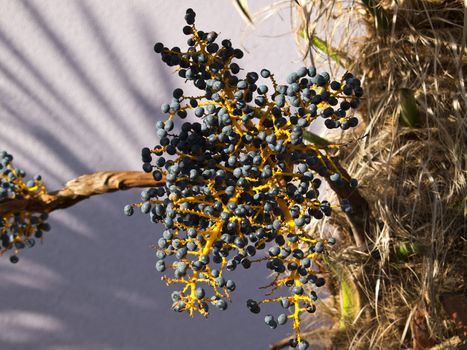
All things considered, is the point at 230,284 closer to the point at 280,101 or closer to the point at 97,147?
the point at 280,101

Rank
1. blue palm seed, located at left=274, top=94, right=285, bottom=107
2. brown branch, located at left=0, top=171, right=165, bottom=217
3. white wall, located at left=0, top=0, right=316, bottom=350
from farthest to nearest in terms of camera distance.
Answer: white wall, located at left=0, top=0, right=316, bottom=350
brown branch, located at left=0, top=171, right=165, bottom=217
blue palm seed, located at left=274, top=94, right=285, bottom=107

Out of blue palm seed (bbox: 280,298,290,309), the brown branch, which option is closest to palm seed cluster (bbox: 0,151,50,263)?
the brown branch

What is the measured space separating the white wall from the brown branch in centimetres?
70

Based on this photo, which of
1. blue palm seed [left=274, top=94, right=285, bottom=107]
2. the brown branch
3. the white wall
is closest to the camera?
blue palm seed [left=274, top=94, right=285, bottom=107]

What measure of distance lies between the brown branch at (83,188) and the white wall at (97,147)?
0.70 m

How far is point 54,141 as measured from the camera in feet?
5.50

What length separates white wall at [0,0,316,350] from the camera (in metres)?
1.63

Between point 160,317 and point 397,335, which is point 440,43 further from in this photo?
point 160,317

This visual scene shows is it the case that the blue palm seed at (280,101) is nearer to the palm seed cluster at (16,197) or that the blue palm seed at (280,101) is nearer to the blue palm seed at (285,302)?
the blue palm seed at (285,302)

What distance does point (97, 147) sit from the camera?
1683 mm

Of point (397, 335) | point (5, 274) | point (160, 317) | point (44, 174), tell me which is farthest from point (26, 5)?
point (397, 335)

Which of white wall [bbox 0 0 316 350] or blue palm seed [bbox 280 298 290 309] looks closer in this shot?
blue palm seed [bbox 280 298 290 309]

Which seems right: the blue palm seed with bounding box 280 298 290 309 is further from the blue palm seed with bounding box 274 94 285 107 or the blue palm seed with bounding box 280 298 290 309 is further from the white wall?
the white wall

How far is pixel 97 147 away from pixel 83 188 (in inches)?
29.1
